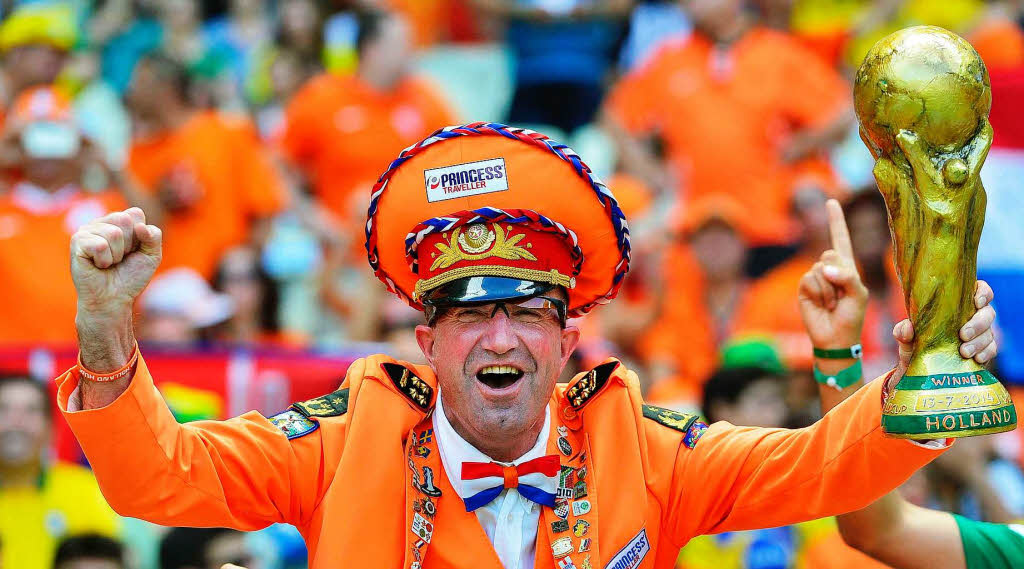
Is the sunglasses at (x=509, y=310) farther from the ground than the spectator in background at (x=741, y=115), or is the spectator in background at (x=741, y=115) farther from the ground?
the spectator in background at (x=741, y=115)

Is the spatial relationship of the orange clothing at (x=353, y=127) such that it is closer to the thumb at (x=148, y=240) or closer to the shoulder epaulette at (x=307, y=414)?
the shoulder epaulette at (x=307, y=414)

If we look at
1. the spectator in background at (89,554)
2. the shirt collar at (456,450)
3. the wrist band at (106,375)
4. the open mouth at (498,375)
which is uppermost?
the open mouth at (498,375)

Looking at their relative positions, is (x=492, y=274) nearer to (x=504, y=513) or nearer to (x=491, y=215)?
(x=491, y=215)

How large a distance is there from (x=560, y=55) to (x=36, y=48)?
10.9 feet

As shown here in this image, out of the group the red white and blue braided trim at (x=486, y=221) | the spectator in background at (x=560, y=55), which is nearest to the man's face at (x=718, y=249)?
the spectator in background at (x=560, y=55)

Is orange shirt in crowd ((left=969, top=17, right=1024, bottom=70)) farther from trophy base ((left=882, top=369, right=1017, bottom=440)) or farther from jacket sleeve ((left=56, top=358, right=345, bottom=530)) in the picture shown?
jacket sleeve ((left=56, top=358, right=345, bottom=530))

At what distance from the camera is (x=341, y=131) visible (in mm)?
9203

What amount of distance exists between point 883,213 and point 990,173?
80 cm

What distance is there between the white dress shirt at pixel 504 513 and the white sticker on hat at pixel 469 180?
0.61m

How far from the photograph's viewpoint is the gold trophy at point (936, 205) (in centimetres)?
314

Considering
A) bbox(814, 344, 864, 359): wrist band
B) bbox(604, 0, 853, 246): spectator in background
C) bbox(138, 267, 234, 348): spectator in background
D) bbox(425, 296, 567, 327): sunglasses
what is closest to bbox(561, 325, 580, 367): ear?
bbox(425, 296, 567, 327): sunglasses

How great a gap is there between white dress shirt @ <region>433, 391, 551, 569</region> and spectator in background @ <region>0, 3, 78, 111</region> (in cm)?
607

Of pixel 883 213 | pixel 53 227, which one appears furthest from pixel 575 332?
pixel 53 227

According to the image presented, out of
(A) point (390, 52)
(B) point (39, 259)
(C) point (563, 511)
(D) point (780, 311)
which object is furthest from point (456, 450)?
(A) point (390, 52)
